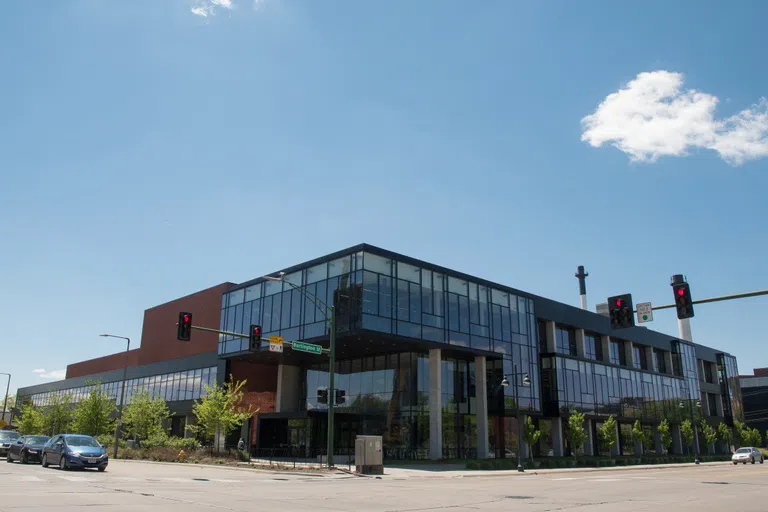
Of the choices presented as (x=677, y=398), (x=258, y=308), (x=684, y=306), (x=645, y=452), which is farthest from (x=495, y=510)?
(x=677, y=398)

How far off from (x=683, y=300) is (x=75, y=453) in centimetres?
2352

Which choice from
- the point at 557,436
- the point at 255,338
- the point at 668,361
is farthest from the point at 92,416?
the point at 668,361

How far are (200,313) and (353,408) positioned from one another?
879 inches

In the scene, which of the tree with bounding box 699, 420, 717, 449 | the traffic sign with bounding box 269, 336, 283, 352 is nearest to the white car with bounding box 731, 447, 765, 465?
the tree with bounding box 699, 420, 717, 449

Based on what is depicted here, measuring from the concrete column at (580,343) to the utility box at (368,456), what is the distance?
33809 mm

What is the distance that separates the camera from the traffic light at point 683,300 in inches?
693

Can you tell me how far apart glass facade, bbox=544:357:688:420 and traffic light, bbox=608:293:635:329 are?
110 ft

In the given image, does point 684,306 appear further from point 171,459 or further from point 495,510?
point 171,459

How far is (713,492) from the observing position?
1948 centimetres

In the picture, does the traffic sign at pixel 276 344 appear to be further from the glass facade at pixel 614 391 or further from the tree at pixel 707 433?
the tree at pixel 707 433

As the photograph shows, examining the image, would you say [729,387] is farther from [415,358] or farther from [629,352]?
[415,358]

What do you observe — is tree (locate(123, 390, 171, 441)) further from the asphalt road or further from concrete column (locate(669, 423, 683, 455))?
concrete column (locate(669, 423, 683, 455))

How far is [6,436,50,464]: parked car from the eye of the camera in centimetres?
2955

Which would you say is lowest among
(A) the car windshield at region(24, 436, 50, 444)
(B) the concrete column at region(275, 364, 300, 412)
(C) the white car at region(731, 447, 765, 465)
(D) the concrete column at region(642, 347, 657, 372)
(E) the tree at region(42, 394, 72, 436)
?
(C) the white car at region(731, 447, 765, 465)
